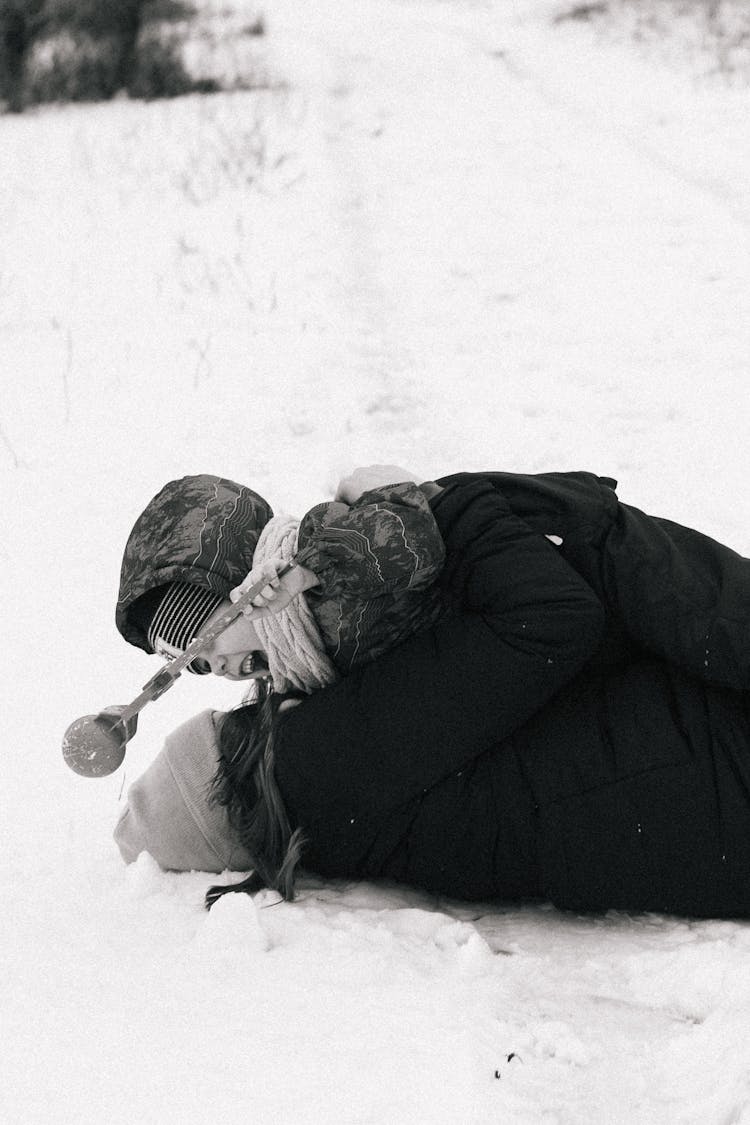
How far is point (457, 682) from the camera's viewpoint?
178 centimetres

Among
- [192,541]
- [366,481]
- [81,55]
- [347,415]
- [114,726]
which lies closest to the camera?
[114,726]

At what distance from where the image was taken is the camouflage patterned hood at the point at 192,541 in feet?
5.90

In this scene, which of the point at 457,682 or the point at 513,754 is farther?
the point at 513,754

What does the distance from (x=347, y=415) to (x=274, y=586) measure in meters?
2.43

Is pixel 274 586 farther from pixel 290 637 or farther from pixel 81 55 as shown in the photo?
pixel 81 55

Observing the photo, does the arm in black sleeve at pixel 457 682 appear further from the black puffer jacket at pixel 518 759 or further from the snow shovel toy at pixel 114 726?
the snow shovel toy at pixel 114 726

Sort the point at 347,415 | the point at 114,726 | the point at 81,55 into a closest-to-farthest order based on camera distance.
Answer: the point at 114,726 → the point at 347,415 → the point at 81,55

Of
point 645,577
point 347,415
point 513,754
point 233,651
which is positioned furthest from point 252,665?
point 347,415

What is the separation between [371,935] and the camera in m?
1.82

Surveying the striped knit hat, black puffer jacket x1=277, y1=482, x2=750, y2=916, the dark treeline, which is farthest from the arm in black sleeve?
the dark treeline

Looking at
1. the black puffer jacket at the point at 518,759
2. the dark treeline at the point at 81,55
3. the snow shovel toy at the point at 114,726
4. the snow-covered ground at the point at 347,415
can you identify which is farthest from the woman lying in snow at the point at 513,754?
the dark treeline at the point at 81,55

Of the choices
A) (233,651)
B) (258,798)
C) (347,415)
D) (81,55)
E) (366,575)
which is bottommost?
(258,798)

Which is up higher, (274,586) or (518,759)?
(274,586)

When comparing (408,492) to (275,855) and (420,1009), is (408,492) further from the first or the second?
(420,1009)
